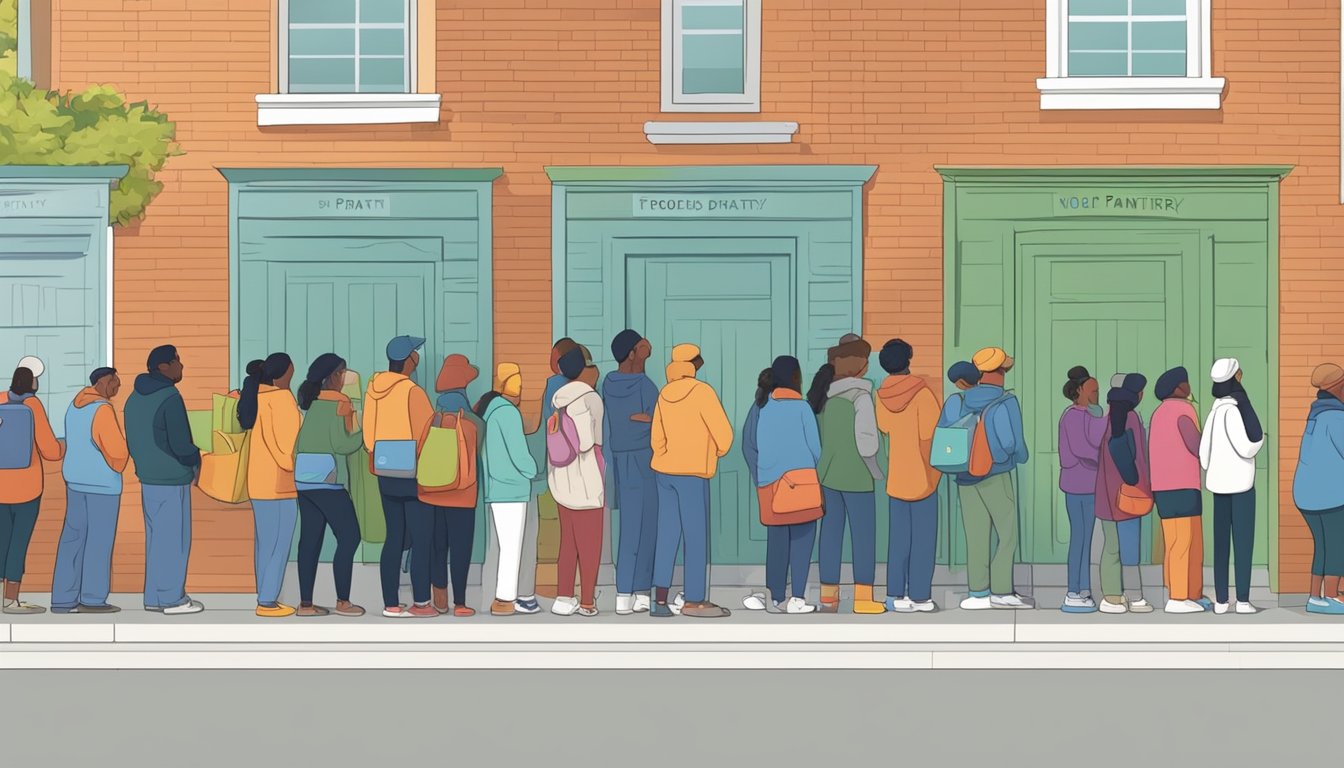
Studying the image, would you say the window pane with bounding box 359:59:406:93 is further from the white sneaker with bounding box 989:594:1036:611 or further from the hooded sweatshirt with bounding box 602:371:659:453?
the white sneaker with bounding box 989:594:1036:611

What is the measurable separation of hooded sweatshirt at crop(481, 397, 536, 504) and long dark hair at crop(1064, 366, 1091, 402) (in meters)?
3.86

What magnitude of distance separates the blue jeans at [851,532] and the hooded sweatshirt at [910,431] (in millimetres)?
282

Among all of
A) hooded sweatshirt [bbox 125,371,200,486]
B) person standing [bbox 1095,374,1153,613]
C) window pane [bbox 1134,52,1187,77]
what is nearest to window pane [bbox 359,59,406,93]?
hooded sweatshirt [bbox 125,371,200,486]

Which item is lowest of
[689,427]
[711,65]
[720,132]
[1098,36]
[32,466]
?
[32,466]

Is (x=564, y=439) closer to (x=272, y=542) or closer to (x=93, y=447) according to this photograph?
(x=272, y=542)

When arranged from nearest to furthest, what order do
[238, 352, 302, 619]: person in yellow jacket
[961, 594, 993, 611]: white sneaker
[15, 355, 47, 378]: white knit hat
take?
1. [238, 352, 302, 619]: person in yellow jacket
2. [15, 355, 47, 378]: white knit hat
3. [961, 594, 993, 611]: white sneaker

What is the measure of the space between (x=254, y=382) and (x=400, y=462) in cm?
119

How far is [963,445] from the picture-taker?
13031 millimetres

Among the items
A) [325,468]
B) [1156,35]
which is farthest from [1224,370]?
[325,468]

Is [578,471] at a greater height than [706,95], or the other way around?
[706,95]

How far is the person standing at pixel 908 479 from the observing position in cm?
1311

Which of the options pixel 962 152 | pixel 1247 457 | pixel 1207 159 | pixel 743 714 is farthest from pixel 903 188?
pixel 743 714

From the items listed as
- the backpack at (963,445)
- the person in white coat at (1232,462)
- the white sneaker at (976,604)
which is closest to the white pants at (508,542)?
the backpack at (963,445)

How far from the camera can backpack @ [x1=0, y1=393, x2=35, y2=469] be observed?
12.9 m
